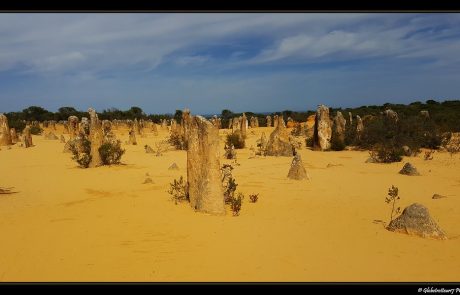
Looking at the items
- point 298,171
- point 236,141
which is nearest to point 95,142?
point 298,171

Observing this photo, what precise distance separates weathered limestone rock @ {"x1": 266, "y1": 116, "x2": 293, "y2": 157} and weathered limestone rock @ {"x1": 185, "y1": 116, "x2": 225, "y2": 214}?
11559mm

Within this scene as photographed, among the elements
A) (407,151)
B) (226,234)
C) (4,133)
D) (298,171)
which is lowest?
(226,234)

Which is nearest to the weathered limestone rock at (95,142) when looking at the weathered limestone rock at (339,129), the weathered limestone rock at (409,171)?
the weathered limestone rock at (409,171)

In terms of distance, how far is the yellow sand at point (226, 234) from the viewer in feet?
17.8

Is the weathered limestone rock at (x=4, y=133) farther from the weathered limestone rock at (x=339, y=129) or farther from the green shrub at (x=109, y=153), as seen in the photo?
the weathered limestone rock at (x=339, y=129)

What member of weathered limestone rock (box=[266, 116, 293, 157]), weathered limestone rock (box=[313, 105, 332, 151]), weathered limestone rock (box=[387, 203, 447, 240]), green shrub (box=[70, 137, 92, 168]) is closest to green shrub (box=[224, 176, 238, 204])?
weathered limestone rock (box=[387, 203, 447, 240])

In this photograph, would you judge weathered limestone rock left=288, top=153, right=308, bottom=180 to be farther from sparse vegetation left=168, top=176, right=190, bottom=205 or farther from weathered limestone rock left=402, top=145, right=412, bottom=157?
weathered limestone rock left=402, top=145, right=412, bottom=157

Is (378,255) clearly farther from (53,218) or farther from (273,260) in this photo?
(53,218)

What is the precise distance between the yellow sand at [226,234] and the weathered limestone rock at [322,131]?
9.54m

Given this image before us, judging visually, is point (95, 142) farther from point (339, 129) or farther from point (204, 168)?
point (339, 129)

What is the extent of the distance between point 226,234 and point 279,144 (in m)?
13.7

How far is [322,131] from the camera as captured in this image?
22.9 m
